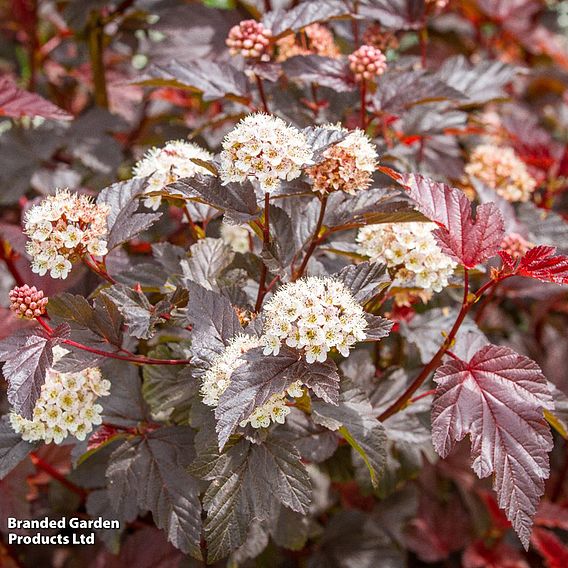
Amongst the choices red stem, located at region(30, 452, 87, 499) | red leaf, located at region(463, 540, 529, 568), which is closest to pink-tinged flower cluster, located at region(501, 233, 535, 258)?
red leaf, located at region(463, 540, 529, 568)

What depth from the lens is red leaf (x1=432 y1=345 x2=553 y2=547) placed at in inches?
37.6

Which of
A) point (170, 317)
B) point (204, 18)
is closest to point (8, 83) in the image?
point (204, 18)

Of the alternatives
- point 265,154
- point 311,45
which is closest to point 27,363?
point 265,154

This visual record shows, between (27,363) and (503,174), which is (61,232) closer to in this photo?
(27,363)

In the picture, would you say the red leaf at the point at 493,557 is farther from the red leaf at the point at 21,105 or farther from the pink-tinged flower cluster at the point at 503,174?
the red leaf at the point at 21,105

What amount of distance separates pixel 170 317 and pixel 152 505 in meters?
0.31

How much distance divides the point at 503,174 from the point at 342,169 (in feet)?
2.29

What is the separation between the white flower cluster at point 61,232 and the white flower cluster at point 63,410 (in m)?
0.18

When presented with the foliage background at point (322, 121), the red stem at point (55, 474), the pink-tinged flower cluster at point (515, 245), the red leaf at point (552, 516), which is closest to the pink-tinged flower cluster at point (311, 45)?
the foliage background at point (322, 121)

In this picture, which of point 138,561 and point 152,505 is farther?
point 138,561

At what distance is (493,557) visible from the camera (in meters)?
1.74

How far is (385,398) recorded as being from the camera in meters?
1.30

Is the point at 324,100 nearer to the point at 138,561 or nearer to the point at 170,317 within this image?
the point at 170,317

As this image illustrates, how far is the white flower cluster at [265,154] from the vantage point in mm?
947
